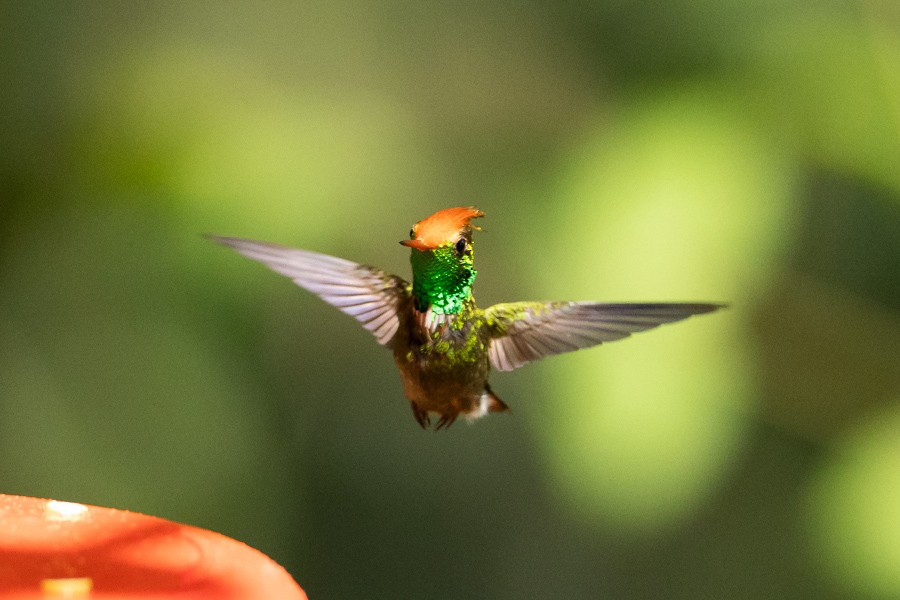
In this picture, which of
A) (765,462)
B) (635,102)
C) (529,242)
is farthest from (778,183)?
(765,462)

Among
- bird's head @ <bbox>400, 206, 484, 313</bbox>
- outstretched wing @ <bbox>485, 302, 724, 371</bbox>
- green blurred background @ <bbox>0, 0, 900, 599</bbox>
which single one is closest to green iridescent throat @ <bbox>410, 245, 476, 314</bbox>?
bird's head @ <bbox>400, 206, 484, 313</bbox>

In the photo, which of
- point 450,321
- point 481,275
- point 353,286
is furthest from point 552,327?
point 481,275

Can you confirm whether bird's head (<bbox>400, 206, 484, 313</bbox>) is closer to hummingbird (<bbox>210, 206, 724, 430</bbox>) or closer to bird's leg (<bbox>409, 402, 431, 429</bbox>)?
hummingbird (<bbox>210, 206, 724, 430</bbox>)

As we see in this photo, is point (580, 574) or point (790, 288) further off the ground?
point (790, 288)

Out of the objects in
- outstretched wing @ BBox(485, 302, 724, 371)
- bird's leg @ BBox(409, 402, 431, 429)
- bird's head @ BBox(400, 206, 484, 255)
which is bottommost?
bird's leg @ BBox(409, 402, 431, 429)

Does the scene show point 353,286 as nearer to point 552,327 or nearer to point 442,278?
point 442,278

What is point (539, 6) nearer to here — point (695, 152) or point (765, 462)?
point (695, 152)

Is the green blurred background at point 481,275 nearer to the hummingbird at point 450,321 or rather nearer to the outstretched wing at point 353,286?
the hummingbird at point 450,321
